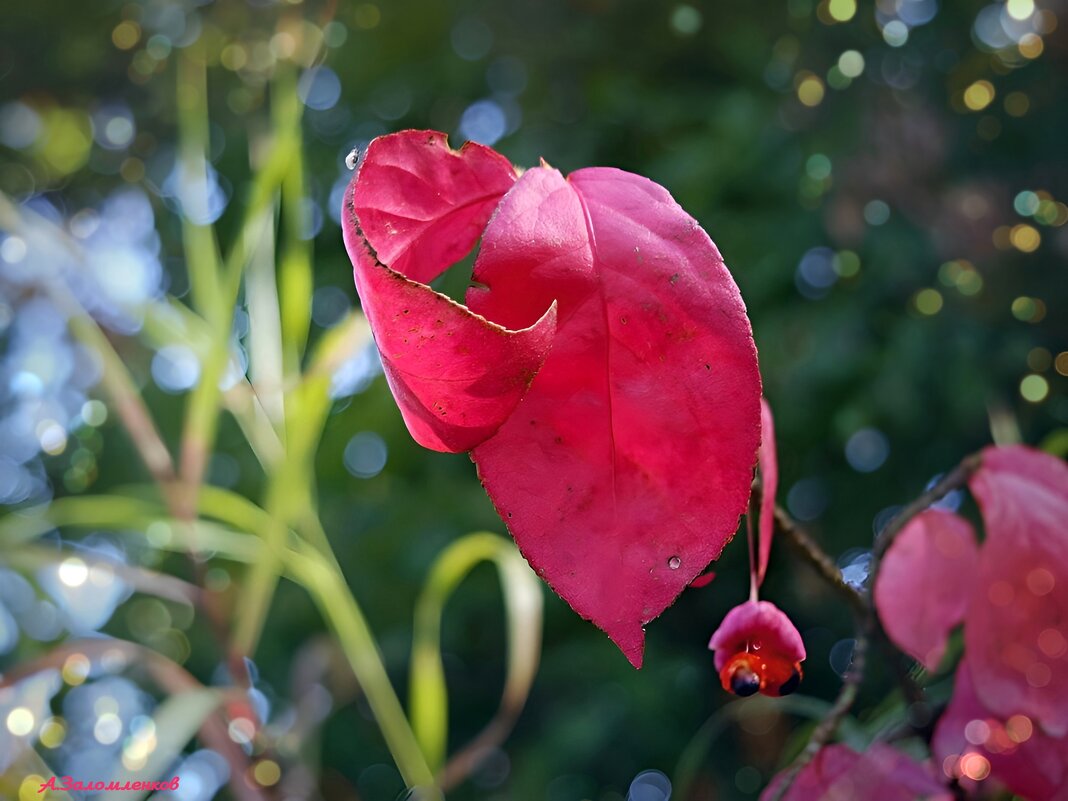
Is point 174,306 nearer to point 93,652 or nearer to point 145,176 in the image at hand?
point 93,652

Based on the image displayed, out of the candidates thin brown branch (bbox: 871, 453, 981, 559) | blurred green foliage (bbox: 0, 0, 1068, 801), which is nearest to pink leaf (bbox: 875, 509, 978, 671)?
thin brown branch (bbox: 871, 453, 981, 559)

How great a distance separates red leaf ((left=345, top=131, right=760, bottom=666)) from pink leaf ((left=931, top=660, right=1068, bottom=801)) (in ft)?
0.32

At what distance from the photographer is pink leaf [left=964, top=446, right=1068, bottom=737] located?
20 centimetres

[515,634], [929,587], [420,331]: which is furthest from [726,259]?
[420,331]

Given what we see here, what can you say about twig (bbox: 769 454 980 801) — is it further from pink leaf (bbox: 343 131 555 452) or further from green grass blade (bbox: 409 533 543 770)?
green grass blade (bbox: 409 533 543 770)

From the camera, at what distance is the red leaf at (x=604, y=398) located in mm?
150

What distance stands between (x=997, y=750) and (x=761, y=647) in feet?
0.22

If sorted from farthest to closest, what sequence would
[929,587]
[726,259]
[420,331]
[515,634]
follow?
[726,259] → [515,634] → [929,587] → [420,331]

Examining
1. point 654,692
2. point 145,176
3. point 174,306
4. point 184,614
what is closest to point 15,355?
point 145,176

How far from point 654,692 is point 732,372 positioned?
2.22ft

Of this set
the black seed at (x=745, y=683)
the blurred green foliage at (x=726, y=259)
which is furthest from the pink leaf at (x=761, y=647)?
the blurred green foliage at (x=726, y=259)

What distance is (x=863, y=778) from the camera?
217 mm

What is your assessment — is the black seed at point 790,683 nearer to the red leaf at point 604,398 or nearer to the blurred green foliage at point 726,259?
the red leaf at point 604,398

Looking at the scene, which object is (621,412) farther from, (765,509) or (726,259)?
(726,259)
